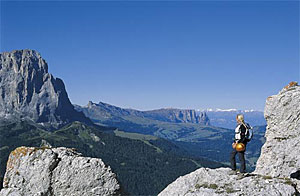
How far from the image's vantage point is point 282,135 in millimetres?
22219

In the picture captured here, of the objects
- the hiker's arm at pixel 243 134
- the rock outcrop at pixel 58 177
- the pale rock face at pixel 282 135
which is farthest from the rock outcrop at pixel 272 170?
the rock outcrop at pixel 58 177

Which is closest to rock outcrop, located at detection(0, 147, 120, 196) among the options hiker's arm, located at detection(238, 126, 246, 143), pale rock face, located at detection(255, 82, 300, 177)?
hiker's arm, located at detection(238, 126, 246, 143)

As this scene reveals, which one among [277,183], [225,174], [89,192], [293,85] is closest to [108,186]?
[89,192]

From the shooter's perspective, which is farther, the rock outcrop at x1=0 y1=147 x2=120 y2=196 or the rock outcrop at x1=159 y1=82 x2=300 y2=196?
the rock outcrop at x1=0 y1=147 x2=120 y2=196

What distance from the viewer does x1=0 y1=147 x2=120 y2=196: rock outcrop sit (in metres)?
19.1

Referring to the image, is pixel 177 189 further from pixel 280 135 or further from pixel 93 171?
pixel 280 135

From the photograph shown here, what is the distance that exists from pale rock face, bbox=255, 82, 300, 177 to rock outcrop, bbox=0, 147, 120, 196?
435 inches

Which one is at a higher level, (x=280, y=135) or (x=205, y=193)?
(x=280, y=135)

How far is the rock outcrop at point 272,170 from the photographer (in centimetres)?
1584

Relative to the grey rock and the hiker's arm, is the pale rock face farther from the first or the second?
the grey rock

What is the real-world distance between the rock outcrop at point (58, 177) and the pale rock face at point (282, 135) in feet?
36.3

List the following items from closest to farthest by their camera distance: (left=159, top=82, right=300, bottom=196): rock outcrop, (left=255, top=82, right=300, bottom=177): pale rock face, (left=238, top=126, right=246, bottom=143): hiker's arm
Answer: (left=159, top=82, right=300, bottom=196): rock outcrop → (left=238, top=126, right=246, bottom=143): hiker's arm → (left=255, top=82, right=300, bottom=177): pale rock face

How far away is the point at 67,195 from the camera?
755 inches

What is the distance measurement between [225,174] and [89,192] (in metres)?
8.44
